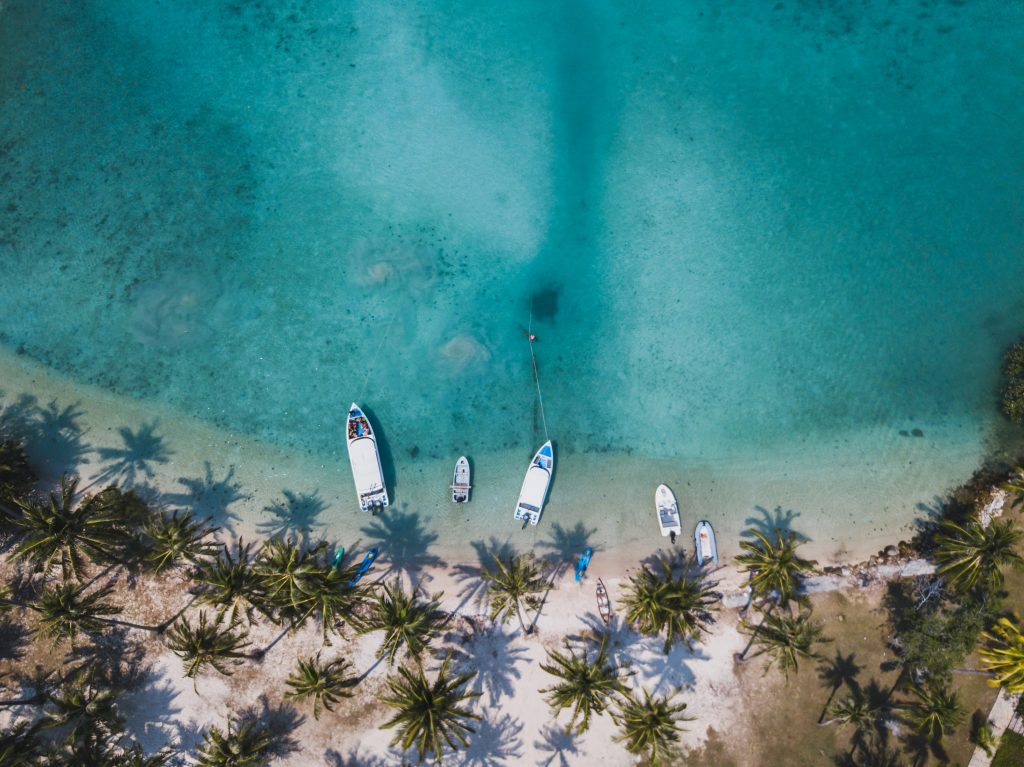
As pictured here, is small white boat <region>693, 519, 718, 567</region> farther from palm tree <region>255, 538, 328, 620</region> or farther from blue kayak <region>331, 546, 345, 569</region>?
palm tree <region>255, 538, 328, 620</region>

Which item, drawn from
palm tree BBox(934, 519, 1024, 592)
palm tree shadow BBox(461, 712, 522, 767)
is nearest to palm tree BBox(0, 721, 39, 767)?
palm tree shadow BBox(461, 712, 522, 767)

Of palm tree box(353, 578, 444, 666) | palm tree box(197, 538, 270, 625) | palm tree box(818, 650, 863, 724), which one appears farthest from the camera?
palm tree box(818, 650, 863, 724)

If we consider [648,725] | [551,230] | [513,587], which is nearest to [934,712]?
[648,725]

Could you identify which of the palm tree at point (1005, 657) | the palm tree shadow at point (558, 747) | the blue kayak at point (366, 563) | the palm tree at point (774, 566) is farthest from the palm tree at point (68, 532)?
the palm tree at point (1005, 657)

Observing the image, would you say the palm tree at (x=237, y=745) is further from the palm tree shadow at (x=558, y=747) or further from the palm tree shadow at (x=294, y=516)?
the palm tree shadow at (x=558, y=747)

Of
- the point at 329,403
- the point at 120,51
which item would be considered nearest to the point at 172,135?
the point at 120,51

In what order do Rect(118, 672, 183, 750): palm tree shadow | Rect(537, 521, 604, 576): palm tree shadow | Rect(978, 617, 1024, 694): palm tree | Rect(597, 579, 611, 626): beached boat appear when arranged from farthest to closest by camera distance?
Rect(537, 521, 604, 576): palm tree shadow → Rect(597, 579, 611, 626): beached boat → Rect(118, 672, 183, 750): palm tree shadow → Rect(978, 617, 1024, 694): palm tree

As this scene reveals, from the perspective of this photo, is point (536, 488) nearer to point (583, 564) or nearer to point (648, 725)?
point (583, 564)
